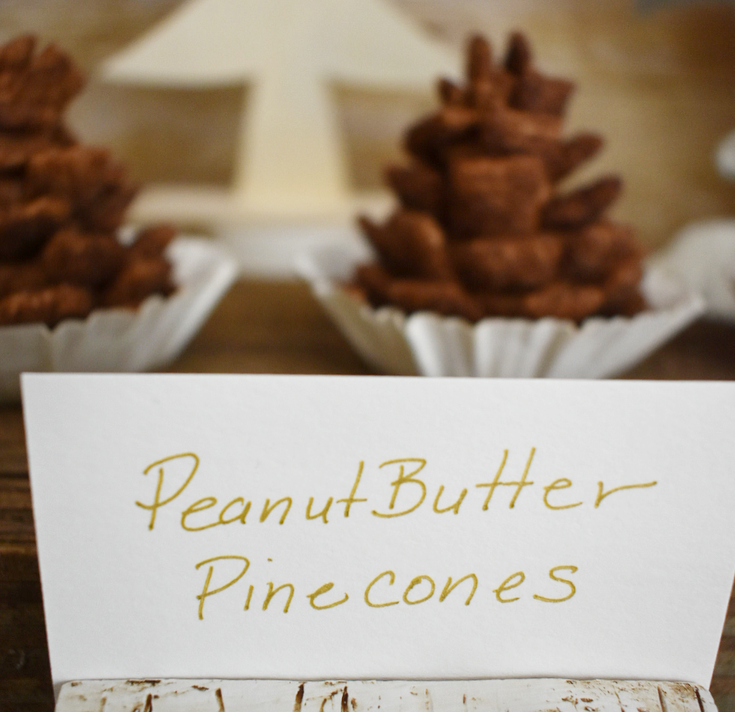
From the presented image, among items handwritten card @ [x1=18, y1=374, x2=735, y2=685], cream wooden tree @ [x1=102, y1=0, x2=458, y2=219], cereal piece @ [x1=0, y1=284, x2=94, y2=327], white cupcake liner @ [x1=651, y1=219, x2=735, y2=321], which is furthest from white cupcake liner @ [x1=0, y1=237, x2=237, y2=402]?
white cupcake liner @ [x1=651, y1=219, x2=735, y2=321]

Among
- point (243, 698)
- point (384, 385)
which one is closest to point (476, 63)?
point (384, 385)

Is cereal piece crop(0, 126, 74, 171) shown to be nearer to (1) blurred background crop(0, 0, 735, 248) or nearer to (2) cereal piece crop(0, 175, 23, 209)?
(2) cereal piece crop(0, 175, 23, 209)

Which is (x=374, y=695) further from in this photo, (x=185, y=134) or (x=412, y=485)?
(x=185, y=134)

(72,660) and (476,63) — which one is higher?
(476,63)

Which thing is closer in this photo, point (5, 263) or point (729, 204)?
point (5, 263)

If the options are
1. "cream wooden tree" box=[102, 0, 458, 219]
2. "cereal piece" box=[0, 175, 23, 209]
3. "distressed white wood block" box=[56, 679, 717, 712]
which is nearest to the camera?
"distressed white wood block" box=[56, 679, 717, 712]

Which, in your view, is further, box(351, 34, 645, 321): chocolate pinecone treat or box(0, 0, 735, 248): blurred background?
box(0, 0, 735, 248): blurred background
